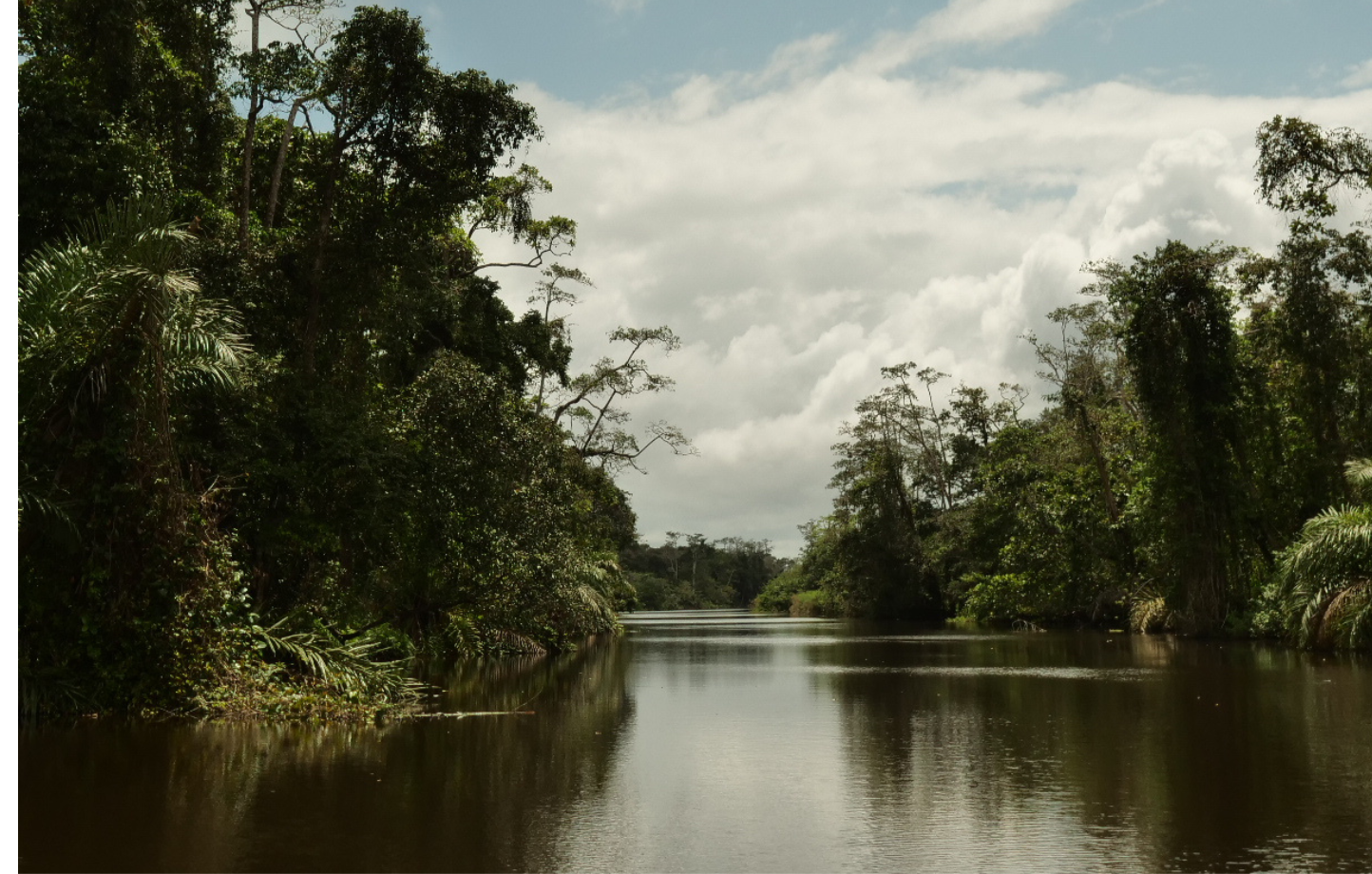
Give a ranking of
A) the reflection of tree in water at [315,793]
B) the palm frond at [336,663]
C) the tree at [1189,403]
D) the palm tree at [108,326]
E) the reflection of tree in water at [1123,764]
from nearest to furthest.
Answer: the reflection of tree in water at [315,793]
the reflection of tree in water at [1123,764]
the palm tree at [108,326]
the palm frond at [336,663]
the tree at [1189,403]

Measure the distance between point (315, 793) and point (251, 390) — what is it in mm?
7925

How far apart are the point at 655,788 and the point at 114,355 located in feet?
22.8

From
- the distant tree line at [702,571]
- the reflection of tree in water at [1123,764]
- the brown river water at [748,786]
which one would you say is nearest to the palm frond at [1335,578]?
the reflection of tree in water at [1123,764]

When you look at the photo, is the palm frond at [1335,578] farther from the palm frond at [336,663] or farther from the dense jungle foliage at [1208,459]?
the palm frond at [336,663]

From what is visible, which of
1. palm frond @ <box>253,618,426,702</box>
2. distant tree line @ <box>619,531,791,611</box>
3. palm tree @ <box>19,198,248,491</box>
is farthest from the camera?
distant tree line @ <box>619,531,791,611</box>

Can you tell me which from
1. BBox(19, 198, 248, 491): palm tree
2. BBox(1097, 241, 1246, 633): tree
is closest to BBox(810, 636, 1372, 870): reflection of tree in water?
BBox(19, 198, 248, 491): palm tree

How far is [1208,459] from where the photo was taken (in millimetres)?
28641

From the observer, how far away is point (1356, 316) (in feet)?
86.8

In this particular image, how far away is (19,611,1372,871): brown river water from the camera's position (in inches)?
222

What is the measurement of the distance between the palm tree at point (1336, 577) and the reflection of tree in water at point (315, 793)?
14.0 metres

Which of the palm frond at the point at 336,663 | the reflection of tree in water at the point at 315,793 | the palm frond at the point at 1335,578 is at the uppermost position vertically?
the palm frond at the point at 1335,578

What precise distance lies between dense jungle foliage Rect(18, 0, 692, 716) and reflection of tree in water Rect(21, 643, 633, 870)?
1.38 meters

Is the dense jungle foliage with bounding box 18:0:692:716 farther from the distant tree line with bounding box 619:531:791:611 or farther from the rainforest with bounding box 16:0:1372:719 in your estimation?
the distant tree line with bounding box 619:531:791:611

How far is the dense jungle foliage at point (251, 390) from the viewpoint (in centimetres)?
1091
